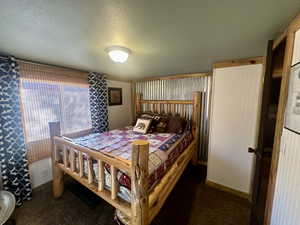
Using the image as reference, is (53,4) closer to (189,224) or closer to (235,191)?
(189,224)

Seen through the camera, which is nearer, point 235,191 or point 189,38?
point 189,38

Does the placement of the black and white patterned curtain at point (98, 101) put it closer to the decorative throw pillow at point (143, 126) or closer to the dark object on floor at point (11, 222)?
the decorative throw pillow at point (143, 126)

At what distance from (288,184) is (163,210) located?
1.45m

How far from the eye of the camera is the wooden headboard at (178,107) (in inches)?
106

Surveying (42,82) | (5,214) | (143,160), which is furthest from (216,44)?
(5,214)

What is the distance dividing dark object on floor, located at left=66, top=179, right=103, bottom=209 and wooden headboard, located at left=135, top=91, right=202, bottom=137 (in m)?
2.16

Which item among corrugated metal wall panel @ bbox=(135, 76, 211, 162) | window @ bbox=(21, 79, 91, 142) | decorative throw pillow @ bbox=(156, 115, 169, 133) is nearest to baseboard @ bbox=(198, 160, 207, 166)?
corrugated metal wall panel @ bbox=(135, 76, 211, 162)

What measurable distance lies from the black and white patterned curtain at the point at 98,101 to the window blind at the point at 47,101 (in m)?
0.17

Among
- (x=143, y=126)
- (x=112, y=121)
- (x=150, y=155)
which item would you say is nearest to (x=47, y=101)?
(x=112, y=121)

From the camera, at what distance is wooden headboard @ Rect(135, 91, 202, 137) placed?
2.70 m

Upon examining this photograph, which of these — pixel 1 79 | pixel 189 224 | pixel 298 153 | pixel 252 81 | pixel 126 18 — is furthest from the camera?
pixel 252 81

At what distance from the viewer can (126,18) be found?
924 millimetres

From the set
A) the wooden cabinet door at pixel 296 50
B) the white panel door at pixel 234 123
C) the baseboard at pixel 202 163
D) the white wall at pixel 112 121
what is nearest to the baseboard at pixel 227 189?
the white panel door at pixel 234 123

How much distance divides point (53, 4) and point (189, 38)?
1.12 meters
